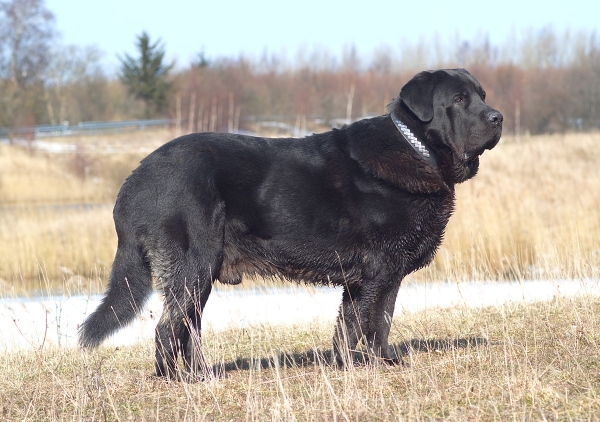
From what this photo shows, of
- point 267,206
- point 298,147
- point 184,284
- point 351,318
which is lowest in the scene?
point 351,318

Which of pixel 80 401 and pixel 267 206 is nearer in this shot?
pixel 80 401

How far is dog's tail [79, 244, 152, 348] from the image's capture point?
Answer: 4.20 metres

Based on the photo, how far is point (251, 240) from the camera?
4.53 metres

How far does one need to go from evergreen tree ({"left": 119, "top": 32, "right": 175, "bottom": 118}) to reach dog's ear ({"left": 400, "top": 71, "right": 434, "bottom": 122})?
133 feet

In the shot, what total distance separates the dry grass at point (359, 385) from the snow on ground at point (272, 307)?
2.80ft

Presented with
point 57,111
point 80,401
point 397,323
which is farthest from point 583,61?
point 80,401

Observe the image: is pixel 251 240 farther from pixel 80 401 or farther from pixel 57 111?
pixel 57 111

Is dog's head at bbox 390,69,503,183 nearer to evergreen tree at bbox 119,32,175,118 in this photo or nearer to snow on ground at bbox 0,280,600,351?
snow on ground at bbox 0,280,600,351

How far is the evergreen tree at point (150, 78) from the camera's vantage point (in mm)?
43562

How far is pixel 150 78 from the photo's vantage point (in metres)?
43.8

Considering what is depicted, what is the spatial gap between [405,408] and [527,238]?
24.9ft

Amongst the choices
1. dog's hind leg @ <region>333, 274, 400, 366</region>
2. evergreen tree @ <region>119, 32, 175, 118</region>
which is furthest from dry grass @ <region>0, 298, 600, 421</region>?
evergreen tree @ <region>119, 32, 175, 118</region>

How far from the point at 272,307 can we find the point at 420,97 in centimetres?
369

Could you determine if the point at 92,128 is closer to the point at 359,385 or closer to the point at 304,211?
the point at 304,211
